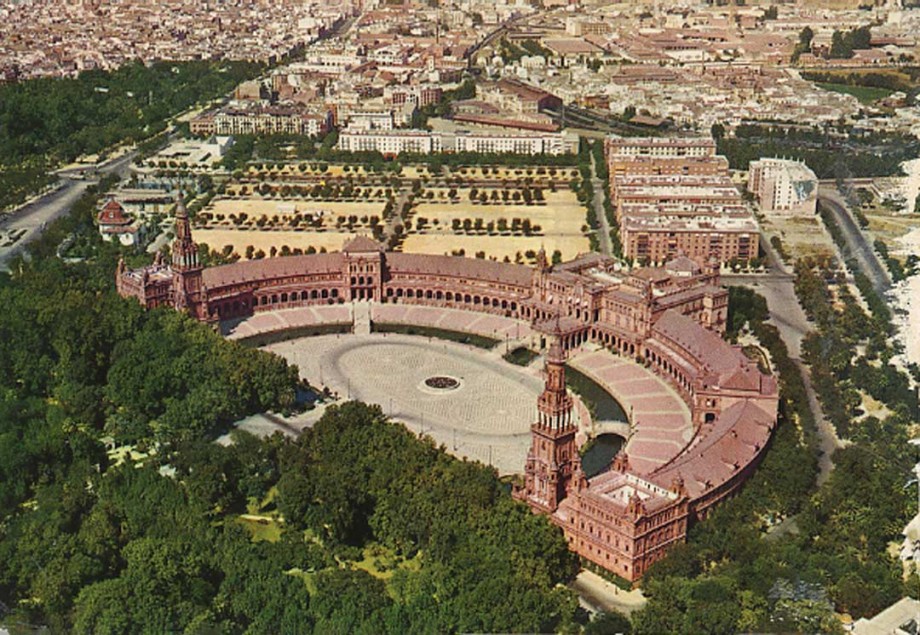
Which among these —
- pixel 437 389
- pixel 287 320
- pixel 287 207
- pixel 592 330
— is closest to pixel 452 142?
pixel 287 207

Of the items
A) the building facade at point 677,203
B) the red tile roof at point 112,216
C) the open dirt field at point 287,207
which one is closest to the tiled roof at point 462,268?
the building facade at point 677,203

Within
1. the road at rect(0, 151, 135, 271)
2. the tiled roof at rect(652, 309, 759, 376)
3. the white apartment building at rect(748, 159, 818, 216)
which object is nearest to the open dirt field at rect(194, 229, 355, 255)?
the road at rect(0, 151, 135, 271)

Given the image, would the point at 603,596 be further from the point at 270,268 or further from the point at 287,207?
the point at 287,207

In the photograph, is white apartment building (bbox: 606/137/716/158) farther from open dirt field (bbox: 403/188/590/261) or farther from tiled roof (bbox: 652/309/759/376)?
tiled roof (bbox: 652/309/759/376)

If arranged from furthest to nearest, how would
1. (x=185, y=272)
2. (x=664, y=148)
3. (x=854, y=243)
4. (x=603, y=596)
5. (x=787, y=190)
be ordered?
(x=664, y=148) → (x=787, y=190) → (x=854, y=243) → (x=185, y=272) → (x=603, y=596)

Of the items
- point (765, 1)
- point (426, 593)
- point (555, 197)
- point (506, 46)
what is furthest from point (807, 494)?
point (765, 1)

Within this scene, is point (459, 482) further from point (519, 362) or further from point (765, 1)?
point (765, 1)

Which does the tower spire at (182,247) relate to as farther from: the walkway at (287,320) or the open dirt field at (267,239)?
the open dirt field at (267,239)
